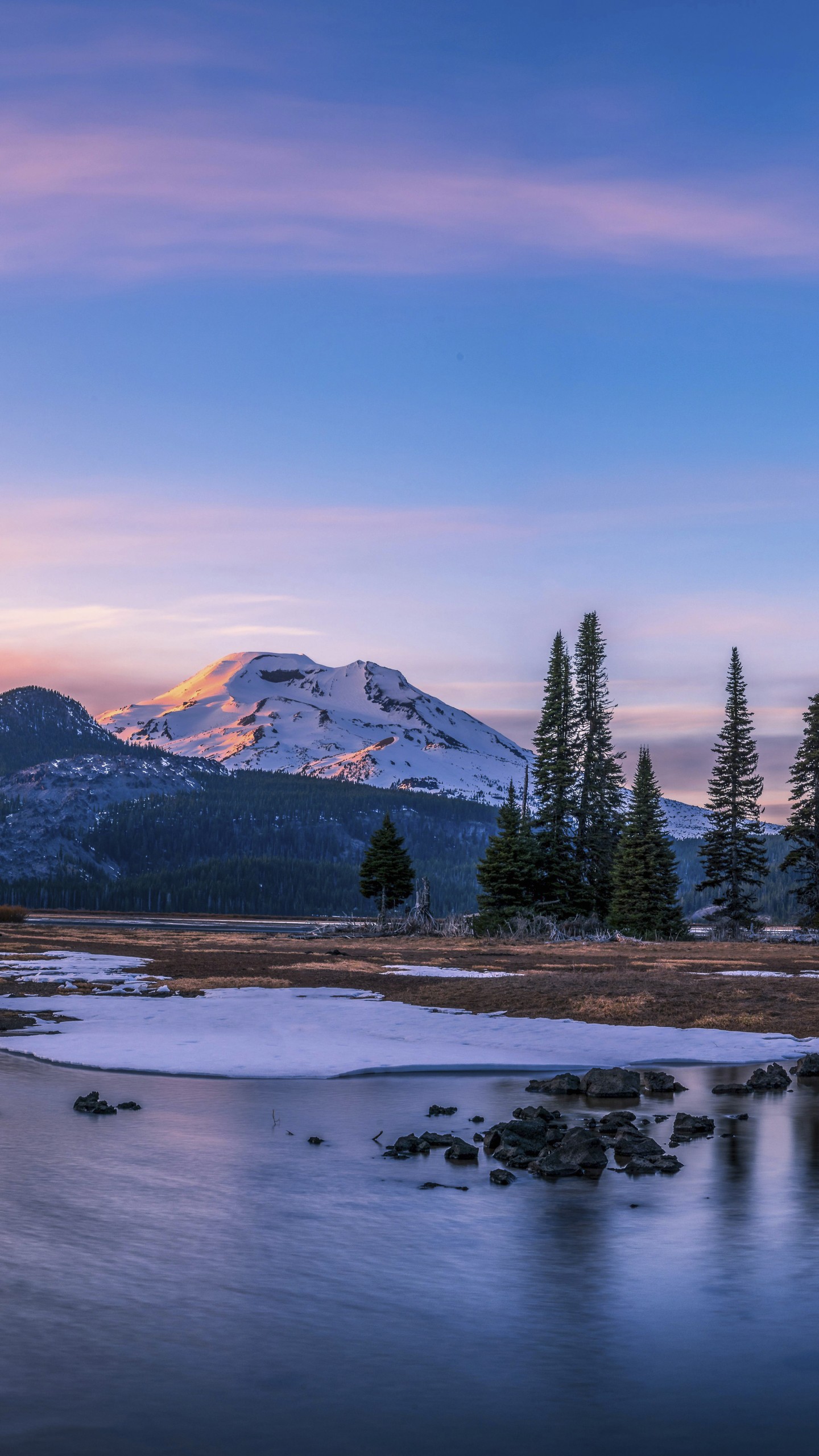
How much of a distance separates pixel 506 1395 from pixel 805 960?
43.6 m

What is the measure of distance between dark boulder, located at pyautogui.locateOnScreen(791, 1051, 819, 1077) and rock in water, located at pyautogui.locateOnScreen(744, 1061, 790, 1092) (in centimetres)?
121

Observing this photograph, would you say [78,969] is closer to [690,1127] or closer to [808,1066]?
[808,1066]

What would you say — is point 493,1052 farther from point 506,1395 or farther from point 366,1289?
point 506,1395

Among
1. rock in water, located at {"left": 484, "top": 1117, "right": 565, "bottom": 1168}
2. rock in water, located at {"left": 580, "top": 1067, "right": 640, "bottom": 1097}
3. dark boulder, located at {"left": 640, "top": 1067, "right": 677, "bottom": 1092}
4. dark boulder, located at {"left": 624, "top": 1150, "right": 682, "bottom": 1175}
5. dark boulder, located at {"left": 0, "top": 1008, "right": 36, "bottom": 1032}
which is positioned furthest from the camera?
dark boulder, located at {"left": 0, "top": 1008, "right": 36, "bottom": 1032}

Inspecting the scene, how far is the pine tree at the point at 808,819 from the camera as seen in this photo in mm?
73312

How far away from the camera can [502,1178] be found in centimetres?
1556

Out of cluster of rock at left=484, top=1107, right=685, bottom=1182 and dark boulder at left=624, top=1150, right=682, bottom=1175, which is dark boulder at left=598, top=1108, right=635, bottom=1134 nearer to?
cluster of rock at left=484, top=1107, right=685, bottom=1182

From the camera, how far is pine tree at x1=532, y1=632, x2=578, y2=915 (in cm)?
7688

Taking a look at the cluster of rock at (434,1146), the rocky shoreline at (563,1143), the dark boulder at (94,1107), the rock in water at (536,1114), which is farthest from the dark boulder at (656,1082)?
the dark boulder at (94,1107)

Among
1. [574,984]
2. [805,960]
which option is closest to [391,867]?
[805,960]

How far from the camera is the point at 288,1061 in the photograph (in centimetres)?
2575

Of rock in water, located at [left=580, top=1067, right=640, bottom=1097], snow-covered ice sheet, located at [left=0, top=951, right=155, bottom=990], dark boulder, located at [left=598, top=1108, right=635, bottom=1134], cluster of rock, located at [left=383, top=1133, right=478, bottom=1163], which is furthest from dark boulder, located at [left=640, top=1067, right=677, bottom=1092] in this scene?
snow-covered ice sheet, located at [left=0, top=951, right=155, bottom=990]

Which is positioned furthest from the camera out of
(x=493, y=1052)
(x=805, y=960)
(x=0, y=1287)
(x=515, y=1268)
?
(x=805, y=960)

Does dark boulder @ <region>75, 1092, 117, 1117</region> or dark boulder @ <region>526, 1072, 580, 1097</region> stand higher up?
dark boulder @ <region>75, 1092, 117, 1117</region>
